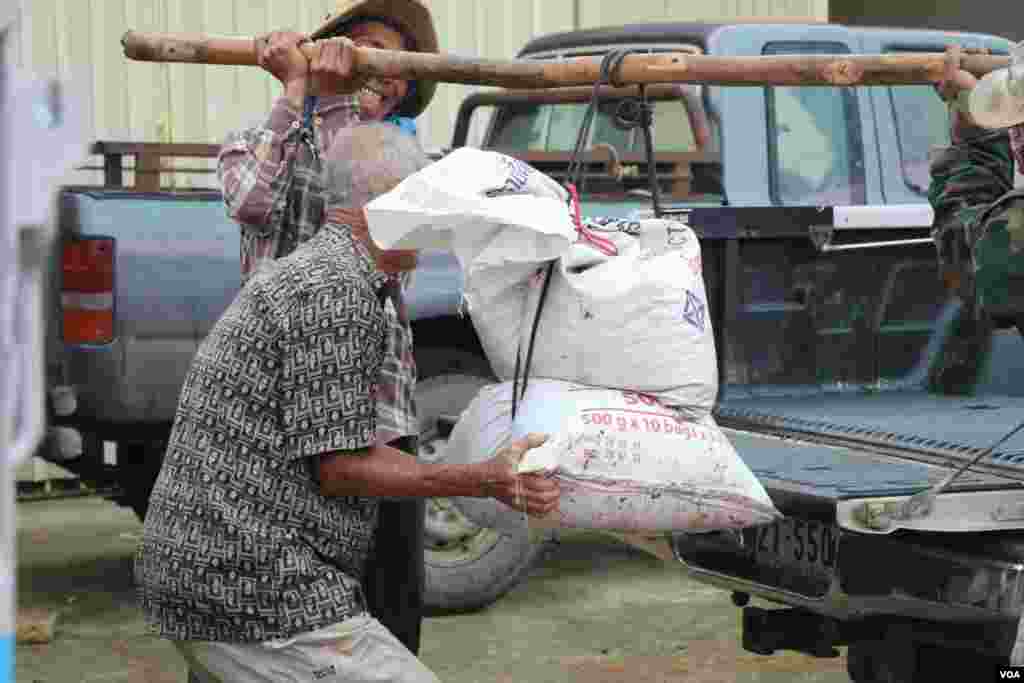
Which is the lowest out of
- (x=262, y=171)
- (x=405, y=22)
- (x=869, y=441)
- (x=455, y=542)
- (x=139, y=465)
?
(x=455, y=542)

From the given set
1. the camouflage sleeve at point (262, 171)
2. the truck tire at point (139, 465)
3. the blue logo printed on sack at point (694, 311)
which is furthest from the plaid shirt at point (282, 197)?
the truck tire at point (139, 465)

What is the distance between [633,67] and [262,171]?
86 cm

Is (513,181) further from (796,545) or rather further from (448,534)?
(448,534)

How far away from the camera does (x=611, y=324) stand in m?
3.40

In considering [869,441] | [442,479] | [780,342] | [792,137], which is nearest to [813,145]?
[792,137]

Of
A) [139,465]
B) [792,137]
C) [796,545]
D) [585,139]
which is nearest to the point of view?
[585,139]

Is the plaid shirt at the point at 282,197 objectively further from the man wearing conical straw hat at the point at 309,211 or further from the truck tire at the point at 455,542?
the truck tire at the point at 455,542

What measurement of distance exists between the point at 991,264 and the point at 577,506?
3.62 feet

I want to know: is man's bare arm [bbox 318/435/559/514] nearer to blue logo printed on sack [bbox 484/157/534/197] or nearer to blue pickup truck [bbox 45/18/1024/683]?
blue logo printed on sack [bbox 484/157/534/197]

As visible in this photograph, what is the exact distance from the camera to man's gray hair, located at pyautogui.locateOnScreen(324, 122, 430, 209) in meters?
3.41

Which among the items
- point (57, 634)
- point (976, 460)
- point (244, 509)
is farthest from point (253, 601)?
point (57, 634)

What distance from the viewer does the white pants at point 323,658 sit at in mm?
3309

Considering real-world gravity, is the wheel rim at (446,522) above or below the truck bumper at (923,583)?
below

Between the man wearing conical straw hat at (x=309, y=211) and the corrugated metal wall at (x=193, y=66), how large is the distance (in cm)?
476
